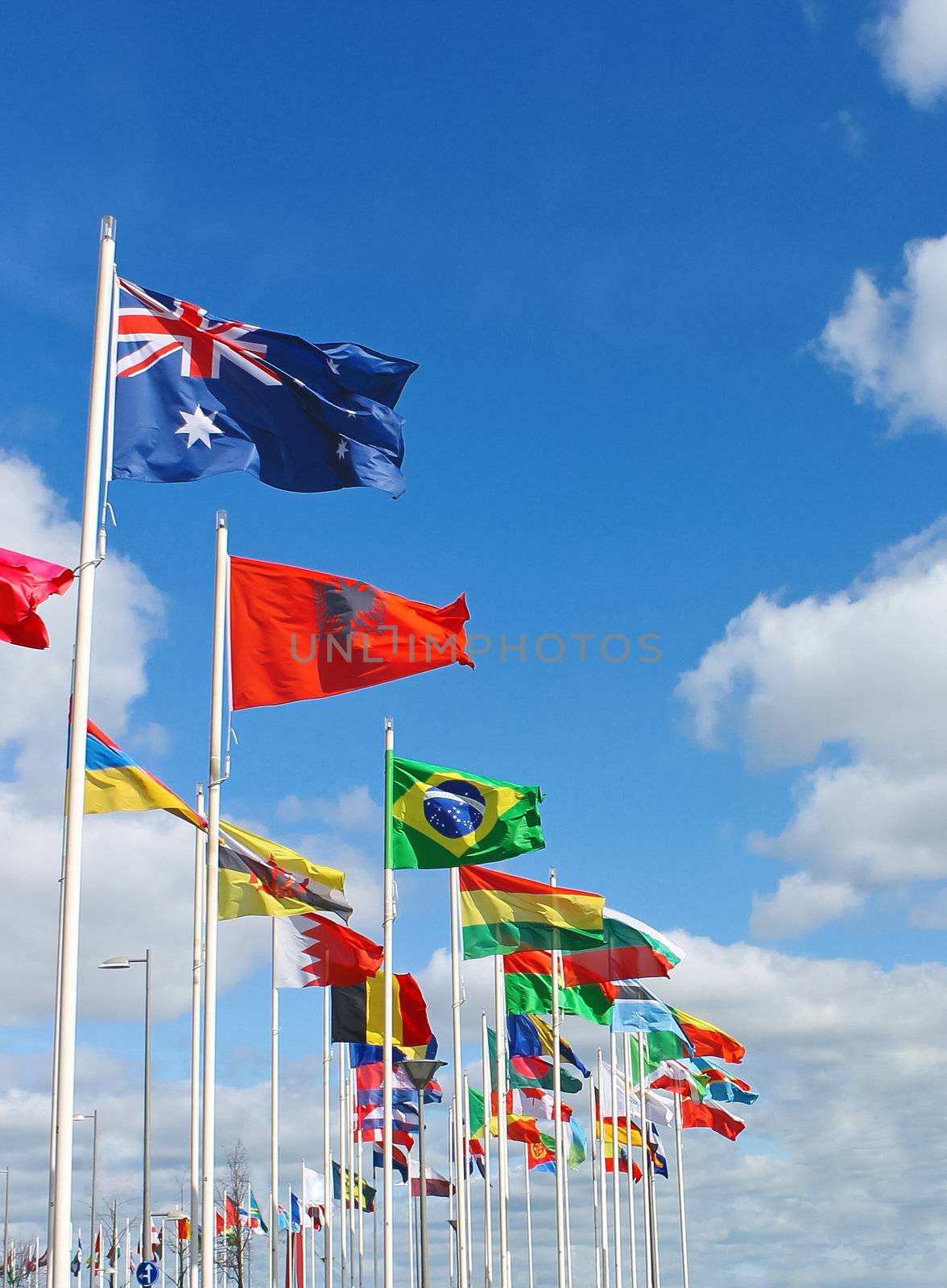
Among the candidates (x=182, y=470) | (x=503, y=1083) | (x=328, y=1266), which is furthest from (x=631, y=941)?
(x=328, y=1266)

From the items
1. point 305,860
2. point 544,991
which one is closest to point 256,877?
point 305,860

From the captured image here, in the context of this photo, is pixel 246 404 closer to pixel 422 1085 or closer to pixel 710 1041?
pixel 422 1085

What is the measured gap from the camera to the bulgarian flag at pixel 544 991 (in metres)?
39.6

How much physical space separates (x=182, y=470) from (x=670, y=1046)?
3862 cm

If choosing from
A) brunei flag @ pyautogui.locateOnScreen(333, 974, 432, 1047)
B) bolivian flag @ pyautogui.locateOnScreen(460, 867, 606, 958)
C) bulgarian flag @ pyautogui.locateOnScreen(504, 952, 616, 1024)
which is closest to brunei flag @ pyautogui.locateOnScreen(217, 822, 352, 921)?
bolivian flag @ pyautogui.locateOnScreen(460, 867, 606, 958)

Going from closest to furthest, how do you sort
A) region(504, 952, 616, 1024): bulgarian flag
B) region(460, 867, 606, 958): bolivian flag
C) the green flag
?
region(460, 867, 606, 958): bolivian flag
region(504, 952, 616, 1024): bulgarian flag
the green flag

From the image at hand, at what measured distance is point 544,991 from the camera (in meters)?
40.2

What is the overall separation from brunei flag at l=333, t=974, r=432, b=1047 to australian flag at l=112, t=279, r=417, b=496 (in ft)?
58.9

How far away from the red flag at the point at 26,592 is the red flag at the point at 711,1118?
48.6m

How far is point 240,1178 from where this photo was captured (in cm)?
9506

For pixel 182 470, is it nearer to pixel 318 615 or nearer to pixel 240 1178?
pixel 318 615

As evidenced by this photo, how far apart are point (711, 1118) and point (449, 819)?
38712 mm

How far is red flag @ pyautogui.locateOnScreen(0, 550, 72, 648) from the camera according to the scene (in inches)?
613

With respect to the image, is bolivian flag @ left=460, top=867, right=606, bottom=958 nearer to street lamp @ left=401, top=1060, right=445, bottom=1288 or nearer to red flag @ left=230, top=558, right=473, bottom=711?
street lamp @ left=401, top=1060, right=445, bottom=1288
